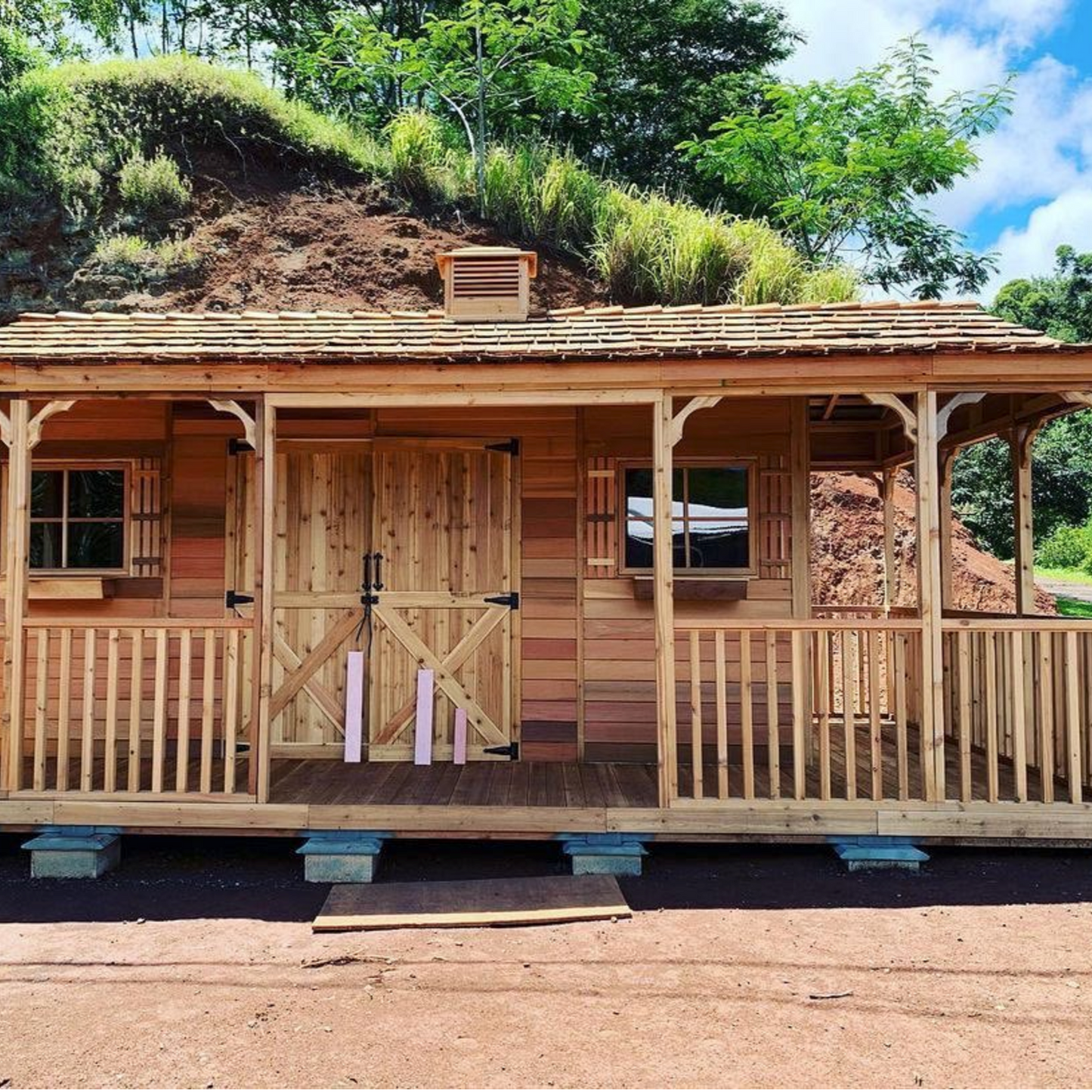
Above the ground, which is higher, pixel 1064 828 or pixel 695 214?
pixel 695 214

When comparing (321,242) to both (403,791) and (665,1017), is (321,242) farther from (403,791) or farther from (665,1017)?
(665,1017)

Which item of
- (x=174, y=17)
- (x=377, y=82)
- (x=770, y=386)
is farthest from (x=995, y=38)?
(x=174, y=17)

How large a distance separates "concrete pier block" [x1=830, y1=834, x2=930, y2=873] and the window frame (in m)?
5.11

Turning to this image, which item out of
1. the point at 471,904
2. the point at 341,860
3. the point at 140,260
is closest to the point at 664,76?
the point at 140,260

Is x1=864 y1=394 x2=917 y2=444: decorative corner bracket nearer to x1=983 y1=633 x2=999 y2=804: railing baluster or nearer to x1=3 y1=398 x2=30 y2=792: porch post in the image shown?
x1=983 y1=633 x2=999 y2=804: railing baluster

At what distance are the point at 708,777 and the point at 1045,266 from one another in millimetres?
32012

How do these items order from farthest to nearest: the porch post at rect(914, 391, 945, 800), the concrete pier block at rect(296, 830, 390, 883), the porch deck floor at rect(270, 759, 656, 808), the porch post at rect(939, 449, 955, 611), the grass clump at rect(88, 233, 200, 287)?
the grass clump at rect(88, 233, 200, 287), the porch post at rect(939, 449, 955, 611), the porch deck floor at rect(270, 759, 656, 808), the porch post at rect(914, 391, 945, 800), the concrete pier block at rect(296, 830, 390, 883)

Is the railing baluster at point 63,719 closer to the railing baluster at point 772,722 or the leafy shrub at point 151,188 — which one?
the railing baluster at point 772,722

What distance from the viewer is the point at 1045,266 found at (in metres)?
31.0

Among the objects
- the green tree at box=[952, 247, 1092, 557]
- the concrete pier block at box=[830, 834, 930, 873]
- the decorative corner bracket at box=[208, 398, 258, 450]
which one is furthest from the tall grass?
the concrete pier block at box=[830, 834, 930, 873]

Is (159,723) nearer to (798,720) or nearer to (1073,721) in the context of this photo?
(798,720)

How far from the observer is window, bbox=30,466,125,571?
6461 mm

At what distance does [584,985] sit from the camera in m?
3.65

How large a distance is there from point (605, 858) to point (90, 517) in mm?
4359
